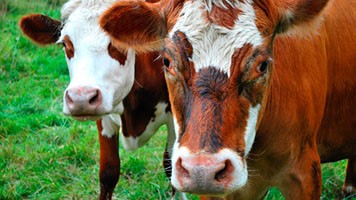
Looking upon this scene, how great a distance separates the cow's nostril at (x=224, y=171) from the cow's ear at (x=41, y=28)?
2624 mm

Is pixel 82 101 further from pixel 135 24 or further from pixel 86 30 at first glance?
pixel 135 24

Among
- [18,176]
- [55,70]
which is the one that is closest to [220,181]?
[18,176]

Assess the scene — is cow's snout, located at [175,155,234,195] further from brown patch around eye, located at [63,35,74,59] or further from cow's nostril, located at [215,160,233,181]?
brown patch around eye, located at [63,35,74,59]

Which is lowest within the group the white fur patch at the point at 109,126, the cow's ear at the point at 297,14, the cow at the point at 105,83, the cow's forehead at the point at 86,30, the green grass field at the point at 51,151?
the green grass field at the point at 51,151

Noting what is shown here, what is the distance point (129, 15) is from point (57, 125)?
4057 millimetres

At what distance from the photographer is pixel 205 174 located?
2734 millimetres

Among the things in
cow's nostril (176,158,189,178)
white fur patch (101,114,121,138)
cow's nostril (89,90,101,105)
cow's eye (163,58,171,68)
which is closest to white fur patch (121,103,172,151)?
white fur patch (101,114,121,138)

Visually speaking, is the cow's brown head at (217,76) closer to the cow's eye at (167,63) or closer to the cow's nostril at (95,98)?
the cow's eye at (167,63)

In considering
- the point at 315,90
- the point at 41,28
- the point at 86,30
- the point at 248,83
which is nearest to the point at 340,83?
the point at 315,90

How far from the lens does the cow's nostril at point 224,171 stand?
2.77 meters

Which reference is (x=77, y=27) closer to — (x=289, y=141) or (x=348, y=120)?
(x=289, y=141)

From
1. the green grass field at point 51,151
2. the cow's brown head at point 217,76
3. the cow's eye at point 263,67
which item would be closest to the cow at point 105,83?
the green grass field at point 51,151

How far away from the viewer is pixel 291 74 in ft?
12.5

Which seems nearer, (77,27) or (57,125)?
(77,27)
